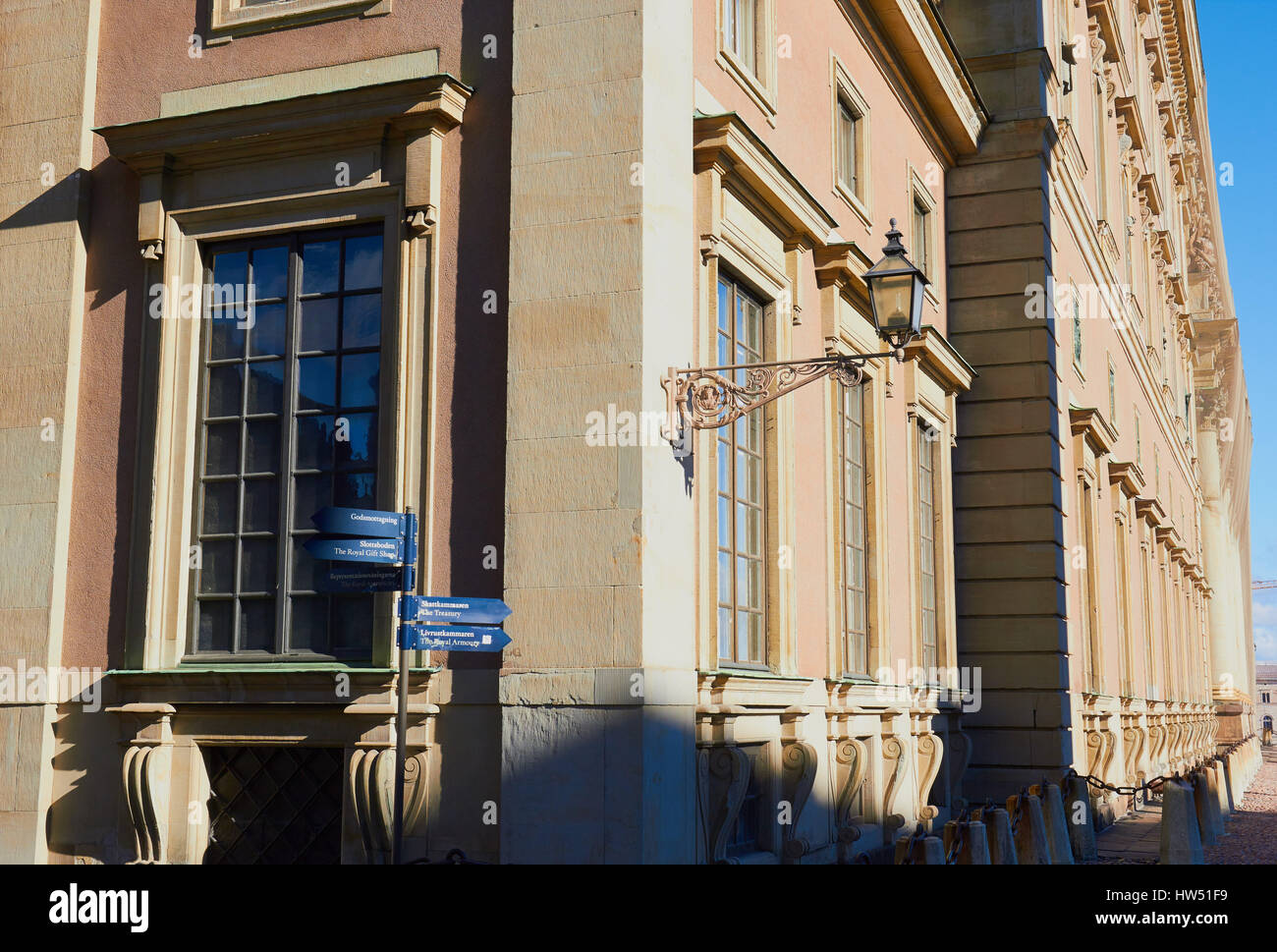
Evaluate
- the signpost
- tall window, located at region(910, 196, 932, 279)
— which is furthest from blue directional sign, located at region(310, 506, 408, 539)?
tall window, located at region(910, 196, 932, 279)

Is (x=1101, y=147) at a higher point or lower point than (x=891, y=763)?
higher

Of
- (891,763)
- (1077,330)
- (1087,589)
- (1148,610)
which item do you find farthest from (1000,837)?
(1148,610)

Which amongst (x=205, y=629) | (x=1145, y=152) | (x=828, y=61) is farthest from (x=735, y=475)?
(x=1145, y=152)

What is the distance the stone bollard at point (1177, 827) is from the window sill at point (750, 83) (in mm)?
8052

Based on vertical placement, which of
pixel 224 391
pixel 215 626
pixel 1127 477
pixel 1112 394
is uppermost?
pixel 1112 394

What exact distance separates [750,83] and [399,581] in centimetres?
649

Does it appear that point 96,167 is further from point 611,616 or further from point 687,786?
point 687,786

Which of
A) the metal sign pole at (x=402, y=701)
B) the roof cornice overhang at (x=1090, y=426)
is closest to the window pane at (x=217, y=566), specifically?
the metal sign pole at (x=402, y=701)

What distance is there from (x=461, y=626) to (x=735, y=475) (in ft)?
13.4

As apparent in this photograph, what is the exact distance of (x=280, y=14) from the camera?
11742mm

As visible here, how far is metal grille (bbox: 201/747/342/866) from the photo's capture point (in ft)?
35.8

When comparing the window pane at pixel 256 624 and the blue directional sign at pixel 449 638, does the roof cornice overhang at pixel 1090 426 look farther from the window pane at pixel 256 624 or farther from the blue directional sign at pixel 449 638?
the blue directional sign at pixel 449 638

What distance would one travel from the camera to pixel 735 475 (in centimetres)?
1252

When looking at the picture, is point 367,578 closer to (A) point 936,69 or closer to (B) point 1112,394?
(A) point 936,69
